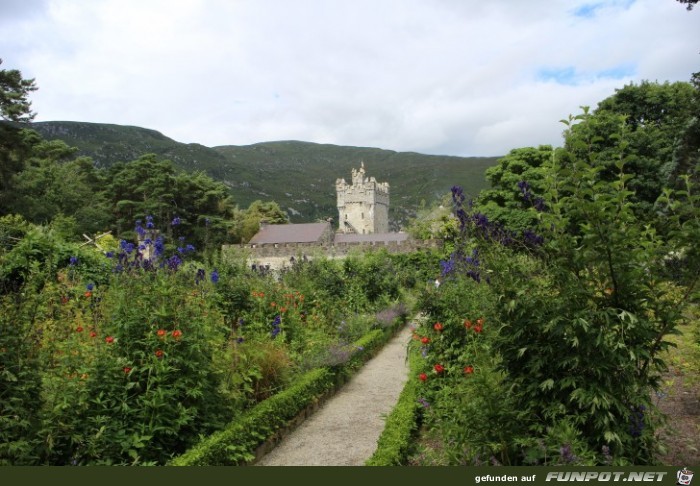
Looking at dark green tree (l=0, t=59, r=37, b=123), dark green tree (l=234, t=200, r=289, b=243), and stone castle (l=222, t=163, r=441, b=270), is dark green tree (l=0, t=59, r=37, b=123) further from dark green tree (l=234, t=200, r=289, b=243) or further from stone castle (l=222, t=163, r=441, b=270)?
dark green tree (l=234, t=200, r=289, b=243)

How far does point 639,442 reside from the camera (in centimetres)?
320

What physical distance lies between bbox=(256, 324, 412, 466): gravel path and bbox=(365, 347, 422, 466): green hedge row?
6.9 inches

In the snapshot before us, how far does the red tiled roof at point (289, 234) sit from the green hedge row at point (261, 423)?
41.1 m

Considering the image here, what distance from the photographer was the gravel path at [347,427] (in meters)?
4.93

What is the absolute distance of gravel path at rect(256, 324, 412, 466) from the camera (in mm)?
4926

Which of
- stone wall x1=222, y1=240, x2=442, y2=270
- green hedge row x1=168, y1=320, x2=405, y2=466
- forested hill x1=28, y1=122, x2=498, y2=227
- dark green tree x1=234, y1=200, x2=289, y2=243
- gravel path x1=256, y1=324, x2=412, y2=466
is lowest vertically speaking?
gravel path x1=256, y1=324, x2=412, y2=466

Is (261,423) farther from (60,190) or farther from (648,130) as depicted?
(60,190)

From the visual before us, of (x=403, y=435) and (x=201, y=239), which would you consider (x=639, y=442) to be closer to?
(x=403, y=435)

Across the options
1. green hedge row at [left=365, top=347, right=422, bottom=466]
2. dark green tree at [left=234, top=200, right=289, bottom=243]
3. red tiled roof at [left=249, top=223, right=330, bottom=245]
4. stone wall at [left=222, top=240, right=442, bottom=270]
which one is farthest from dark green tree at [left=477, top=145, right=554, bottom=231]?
dark green tree at [left=234, top=200, right=289, bottom=243]

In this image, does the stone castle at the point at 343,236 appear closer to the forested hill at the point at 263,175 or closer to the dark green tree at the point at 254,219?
the dark green tree at the point at 254,219

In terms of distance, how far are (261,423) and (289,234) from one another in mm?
45288

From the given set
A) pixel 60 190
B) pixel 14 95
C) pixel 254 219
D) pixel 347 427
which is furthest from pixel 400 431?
pixel 254 219

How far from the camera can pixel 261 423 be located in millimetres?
5023

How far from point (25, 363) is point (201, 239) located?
39304 millimetres
